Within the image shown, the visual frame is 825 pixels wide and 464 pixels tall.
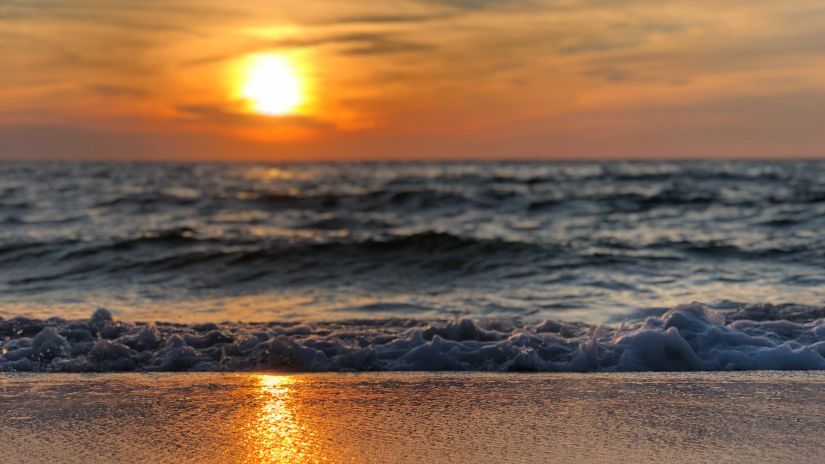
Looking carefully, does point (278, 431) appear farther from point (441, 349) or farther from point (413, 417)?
point (441, 349)

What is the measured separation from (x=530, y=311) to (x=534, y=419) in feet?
15.1

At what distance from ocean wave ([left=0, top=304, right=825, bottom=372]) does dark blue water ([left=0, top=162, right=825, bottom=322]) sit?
6.09ft

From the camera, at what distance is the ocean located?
561 cm

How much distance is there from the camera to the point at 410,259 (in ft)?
44.6

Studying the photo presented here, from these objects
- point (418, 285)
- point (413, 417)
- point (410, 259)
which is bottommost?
point (418, 285)

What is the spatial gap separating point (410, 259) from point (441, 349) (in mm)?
7966

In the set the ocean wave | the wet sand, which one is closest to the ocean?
the ocean wave

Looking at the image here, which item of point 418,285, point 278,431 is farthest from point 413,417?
point 418,285

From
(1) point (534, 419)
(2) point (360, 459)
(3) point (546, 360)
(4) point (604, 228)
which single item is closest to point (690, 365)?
(3) point (546, 360)

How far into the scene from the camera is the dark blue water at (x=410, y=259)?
9.04m

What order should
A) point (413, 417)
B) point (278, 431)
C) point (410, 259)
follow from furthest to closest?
point (410, 259) → point (413, 417) → point (278, 431)

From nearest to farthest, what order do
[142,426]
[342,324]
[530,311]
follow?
[142,426] < [342,324] < [530,311]

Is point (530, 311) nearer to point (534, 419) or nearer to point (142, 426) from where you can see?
point (534, 419)

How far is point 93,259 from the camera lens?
1271cm
